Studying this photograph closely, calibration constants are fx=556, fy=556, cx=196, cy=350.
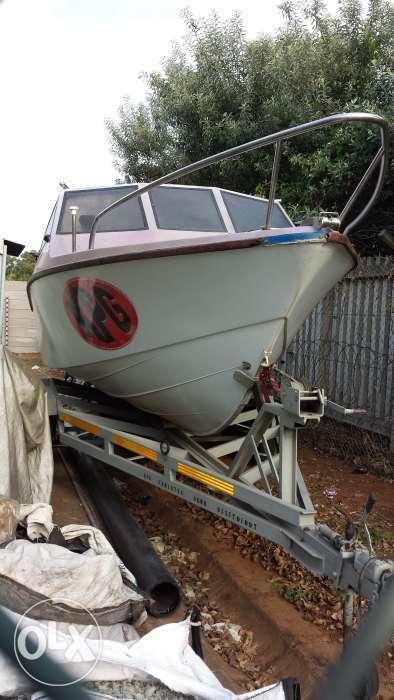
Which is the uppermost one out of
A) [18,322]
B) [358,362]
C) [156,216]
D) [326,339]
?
[156,216]

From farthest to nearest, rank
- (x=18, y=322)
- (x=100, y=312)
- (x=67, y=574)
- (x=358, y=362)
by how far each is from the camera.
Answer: (x=18, y=322)
(x=358, y=362)
(x=100, y=312)
(x=67, y=574)

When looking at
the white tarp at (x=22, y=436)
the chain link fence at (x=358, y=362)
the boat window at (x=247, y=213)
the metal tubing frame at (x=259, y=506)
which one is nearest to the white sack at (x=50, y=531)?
the white tarp at (x=22, y=436)

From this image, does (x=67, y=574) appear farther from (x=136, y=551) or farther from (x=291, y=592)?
(x=291, y=592)

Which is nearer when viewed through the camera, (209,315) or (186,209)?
(209,315)

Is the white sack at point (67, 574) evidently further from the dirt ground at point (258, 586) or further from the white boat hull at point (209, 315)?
the white boat hull at point (209, 315)

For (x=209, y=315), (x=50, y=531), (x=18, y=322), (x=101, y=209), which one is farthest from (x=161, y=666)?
(x=18, y=322)

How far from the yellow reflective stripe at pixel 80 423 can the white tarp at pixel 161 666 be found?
7.45 feet

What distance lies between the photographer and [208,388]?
12.6 feet

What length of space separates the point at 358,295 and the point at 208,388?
3.22 metres

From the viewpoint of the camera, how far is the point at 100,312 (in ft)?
13.6

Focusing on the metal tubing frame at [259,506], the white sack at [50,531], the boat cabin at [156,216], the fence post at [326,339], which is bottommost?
the white sack at [50,531]

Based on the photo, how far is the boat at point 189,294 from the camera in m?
3.32

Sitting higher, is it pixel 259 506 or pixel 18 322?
pixel 18 322

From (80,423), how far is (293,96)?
6.55m
